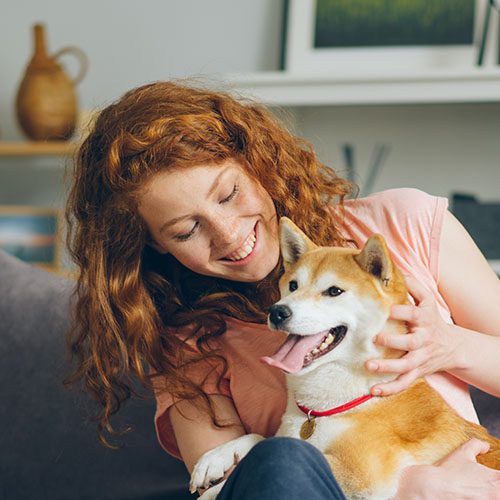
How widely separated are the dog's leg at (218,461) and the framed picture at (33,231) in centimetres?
182

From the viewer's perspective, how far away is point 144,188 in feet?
4.35

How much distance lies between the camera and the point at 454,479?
1.13 meters

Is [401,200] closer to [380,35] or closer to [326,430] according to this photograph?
[326,430]

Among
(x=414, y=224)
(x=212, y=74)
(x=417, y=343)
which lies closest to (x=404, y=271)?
(x=414, y=224)

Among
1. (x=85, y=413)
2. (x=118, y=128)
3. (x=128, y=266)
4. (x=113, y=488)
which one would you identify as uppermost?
(x=118, y=128)

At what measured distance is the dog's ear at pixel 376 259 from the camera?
111 centimetres

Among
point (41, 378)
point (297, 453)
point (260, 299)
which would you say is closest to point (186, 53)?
point (41, 378)

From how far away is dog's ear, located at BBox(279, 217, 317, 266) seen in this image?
1.21 m

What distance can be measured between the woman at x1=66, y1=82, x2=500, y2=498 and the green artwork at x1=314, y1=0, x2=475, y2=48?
1261 millimetres

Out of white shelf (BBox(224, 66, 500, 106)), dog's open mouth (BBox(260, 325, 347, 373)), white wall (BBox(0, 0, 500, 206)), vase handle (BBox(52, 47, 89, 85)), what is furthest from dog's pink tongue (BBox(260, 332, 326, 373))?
vase handle (BBox(52, 47, 89, 85))

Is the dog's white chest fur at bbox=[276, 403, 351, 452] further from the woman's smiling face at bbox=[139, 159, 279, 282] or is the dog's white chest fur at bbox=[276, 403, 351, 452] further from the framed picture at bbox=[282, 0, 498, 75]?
the framed picture at bbox=[282, 0, 498, 75]

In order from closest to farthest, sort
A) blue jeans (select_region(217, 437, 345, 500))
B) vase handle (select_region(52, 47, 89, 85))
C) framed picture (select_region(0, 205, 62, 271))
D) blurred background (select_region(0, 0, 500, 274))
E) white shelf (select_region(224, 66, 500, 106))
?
blue jeans (select_region(217, 437, 345, 500)) < white shelf (select_region(224, 66, 500, 106)) < blurred background (select_region(0, 0, 500, 274)) < vase handle (select_region(52, 47, 89, 85)) < framed picture (select_region(0, 205, 62, 271))

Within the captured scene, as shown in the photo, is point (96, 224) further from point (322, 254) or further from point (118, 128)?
point (322, 254)

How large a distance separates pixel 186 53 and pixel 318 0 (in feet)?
1.67
